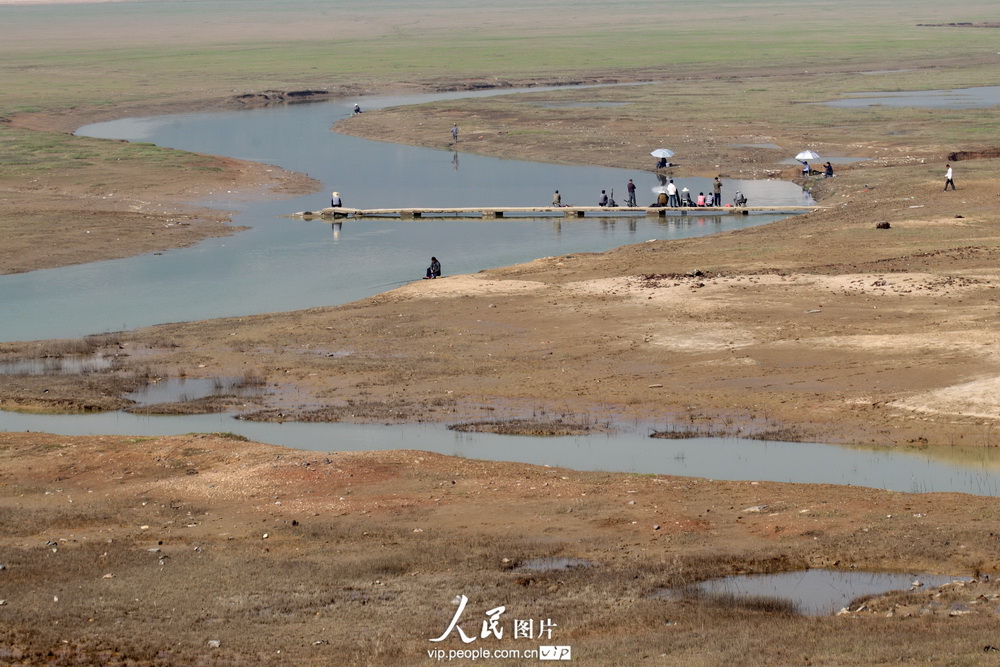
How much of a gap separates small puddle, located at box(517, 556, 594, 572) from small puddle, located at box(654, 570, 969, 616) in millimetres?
1541

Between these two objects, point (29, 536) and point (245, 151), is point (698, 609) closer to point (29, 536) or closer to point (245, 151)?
point (29, 536)

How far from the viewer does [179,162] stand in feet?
225

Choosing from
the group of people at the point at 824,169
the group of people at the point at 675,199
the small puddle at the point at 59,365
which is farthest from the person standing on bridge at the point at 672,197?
the small puddle at the point at 59,365

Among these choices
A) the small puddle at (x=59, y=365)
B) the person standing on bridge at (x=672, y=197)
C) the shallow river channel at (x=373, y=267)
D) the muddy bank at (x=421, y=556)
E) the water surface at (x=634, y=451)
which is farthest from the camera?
the person standing on bridge at (x=672, y=197)

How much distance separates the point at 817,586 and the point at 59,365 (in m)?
21.7

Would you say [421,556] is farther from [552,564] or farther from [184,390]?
[184,390]

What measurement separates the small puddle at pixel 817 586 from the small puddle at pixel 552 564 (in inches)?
60.7

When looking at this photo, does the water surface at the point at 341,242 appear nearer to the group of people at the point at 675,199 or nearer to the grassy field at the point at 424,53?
the group of people at the point at 675,199

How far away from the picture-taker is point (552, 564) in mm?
17109

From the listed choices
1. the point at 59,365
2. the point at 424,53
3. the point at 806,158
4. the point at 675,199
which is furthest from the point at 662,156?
the point at 424,53

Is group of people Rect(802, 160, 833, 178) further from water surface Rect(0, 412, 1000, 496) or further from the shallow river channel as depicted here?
water surface Rect(0, 412, 1000, 496)

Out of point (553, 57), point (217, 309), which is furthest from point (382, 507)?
point (553, 57)

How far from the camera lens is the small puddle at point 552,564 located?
55.5 feet

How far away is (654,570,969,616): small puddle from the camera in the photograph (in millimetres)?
15625
